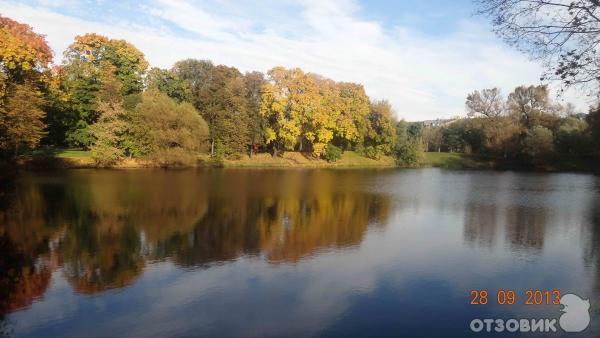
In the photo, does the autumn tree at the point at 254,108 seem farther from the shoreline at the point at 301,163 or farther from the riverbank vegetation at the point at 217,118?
the shoreline at the point at 301,163

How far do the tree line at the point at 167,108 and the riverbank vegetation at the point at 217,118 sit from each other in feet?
0.37

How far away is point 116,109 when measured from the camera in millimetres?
39250

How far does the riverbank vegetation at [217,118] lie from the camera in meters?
36.0

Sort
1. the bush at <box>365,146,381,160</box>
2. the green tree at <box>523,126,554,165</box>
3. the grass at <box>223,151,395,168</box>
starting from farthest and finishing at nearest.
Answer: the bush at <box>365,146,381,160</box>, the green tree at <box>523,126,554,165</box>, the grass at <box>223,151,395,168</box>

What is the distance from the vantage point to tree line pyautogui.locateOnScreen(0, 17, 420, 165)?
3431 cm

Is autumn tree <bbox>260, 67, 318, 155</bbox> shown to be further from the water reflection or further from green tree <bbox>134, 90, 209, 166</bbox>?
the water reflection

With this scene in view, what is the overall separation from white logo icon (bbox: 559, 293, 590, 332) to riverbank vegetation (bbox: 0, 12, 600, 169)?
2469cm

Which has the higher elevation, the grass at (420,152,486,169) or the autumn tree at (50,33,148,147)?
the autumn tree at (50,33,148,147)

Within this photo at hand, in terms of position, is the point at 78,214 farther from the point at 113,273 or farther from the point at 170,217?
the point at 113,273

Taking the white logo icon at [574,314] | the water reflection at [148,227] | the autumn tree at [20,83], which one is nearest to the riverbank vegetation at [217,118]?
the autumn tree at [20,83]

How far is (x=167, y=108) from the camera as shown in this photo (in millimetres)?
40719

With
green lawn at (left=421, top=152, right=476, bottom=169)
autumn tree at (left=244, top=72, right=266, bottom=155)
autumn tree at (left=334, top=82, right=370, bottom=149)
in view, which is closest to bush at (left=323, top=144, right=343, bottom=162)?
autumn tree at (left=334, top=82, right=370, bottom=149)

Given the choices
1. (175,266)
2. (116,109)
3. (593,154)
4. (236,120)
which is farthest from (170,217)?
(593,154)

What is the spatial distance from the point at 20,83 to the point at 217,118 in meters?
18.4
